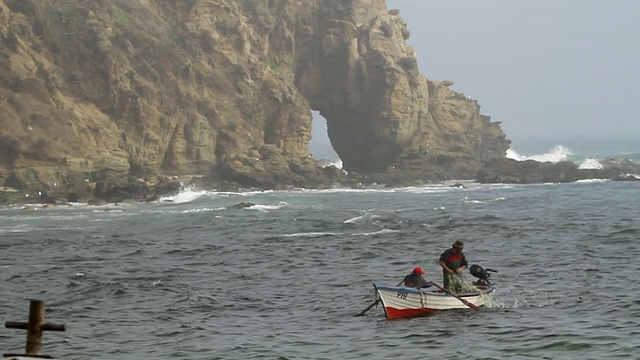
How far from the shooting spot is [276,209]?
56.3 metres

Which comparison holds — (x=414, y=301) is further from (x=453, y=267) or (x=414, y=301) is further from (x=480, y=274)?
(x=480, y=274)

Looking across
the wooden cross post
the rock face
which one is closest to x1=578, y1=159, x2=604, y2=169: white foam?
the rock face

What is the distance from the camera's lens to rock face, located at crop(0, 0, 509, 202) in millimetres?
65812

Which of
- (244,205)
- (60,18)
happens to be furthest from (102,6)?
(244,205)

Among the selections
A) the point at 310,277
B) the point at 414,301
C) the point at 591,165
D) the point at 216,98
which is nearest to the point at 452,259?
the point at 414,301

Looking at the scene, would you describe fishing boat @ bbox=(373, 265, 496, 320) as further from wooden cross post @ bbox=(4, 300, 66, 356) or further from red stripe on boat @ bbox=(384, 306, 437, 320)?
wooden cross post @ bbox=(4, 300, 66, 356)

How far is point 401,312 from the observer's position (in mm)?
23406

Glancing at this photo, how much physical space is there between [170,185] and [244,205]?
34.2ft

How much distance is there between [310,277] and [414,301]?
311 inches

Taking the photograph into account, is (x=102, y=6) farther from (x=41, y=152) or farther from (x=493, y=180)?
(x=493, y=180)

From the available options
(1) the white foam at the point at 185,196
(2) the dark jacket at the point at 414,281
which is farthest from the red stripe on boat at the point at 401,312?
(1) the white foam at the point at 185,196

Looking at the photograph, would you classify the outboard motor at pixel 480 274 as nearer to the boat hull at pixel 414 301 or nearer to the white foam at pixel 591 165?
the boat hull at pixel 414 301

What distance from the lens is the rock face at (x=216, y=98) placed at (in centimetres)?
6581

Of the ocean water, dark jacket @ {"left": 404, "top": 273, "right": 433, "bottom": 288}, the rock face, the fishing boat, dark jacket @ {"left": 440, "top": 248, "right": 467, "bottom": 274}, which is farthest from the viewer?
the rock face
